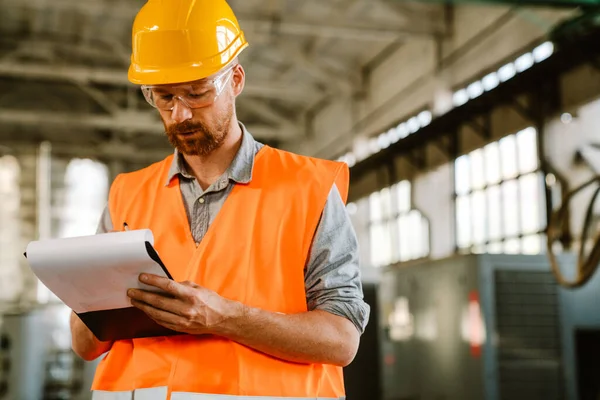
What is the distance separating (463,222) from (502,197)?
117cm

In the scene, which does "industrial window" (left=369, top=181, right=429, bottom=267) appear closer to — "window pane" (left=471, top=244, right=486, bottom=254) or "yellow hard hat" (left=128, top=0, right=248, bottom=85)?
"window pane" (left=471, top=244, right=486, bottom=254)

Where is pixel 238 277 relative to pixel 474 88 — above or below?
below

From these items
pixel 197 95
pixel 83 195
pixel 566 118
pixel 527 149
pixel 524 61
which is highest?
pixel 83 195

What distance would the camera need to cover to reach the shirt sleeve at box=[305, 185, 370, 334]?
72.7 inches

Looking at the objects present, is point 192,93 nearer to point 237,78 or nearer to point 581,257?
point 237,78

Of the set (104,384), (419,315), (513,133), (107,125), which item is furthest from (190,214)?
(107,125)

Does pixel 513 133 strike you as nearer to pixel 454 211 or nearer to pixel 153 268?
pixel 454 211

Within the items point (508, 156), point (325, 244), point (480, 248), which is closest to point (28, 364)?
point (480, 248)

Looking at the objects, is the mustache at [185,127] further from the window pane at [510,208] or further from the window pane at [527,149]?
the window pane at [510,208]

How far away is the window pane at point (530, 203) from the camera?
1029cm

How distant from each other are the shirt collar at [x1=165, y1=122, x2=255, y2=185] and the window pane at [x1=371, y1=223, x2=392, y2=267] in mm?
13129

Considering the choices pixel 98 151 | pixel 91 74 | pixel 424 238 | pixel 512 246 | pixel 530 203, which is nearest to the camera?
pixel 530 203

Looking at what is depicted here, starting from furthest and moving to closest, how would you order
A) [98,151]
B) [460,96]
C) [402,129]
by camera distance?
[98,151] → [402,129] → [460,96]

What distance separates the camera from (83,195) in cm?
2077
